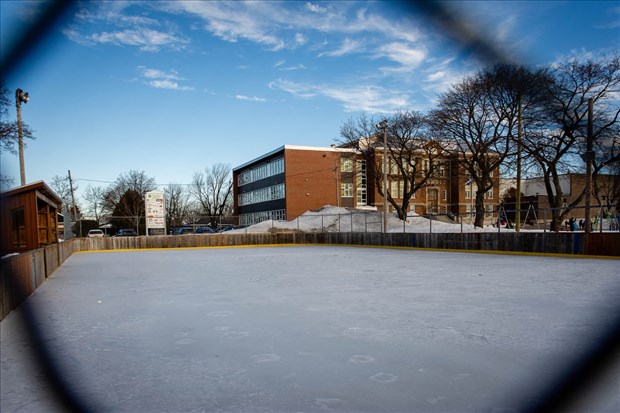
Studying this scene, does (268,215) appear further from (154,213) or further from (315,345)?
(315,345)

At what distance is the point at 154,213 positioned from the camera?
93.2 ft

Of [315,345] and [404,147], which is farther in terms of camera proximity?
[404,147]

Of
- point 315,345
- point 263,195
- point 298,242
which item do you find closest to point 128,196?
point 263,195

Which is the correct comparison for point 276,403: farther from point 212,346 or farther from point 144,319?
point 144,319

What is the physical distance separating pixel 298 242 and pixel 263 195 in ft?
89.4

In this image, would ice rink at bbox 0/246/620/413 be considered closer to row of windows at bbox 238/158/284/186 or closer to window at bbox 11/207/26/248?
window at bbox 11/207/26/248

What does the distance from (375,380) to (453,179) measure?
129 feet

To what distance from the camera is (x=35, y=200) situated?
9.32m

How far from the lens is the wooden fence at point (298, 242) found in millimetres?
6289

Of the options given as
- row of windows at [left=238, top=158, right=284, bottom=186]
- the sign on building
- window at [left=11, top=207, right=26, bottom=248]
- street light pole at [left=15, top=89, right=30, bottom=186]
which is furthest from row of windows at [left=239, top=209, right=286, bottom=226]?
street light pole at [left=15, top=89, right=30, bottom=186]

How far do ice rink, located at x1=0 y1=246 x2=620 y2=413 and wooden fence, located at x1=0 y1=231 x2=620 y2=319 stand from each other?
0.55 metres

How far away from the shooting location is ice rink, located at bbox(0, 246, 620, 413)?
9.68 feet

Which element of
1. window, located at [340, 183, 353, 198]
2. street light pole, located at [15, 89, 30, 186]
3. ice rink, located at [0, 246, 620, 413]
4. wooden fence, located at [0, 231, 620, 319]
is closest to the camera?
street light pole, located at [15, 89, 30, 186]

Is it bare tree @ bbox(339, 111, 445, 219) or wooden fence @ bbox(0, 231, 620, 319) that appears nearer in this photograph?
wooden fence @ bbox(0, 231, 620, 319)
